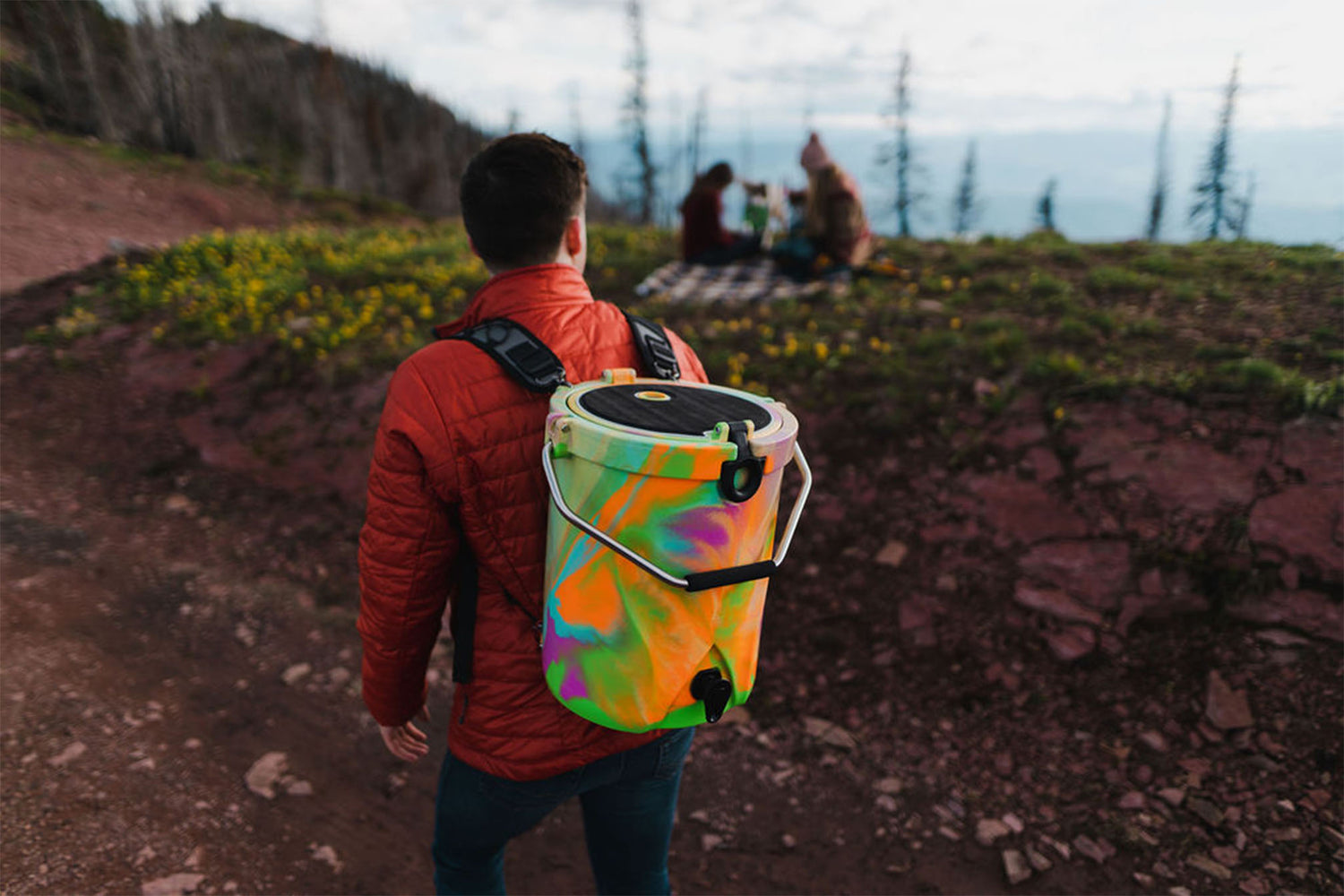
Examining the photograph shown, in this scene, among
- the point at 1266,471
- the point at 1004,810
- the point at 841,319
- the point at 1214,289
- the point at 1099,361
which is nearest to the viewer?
the point at 1004,810

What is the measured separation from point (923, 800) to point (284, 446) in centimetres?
593

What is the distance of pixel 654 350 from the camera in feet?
6.69

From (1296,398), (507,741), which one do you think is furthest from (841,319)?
(507,741)

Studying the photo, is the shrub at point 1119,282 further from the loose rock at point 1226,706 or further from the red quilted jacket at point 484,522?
the red quilted jacket at point 484,522

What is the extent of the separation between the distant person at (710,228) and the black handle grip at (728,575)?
29.6 ft

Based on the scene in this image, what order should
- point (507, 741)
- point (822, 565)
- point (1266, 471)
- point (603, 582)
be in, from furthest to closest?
1. point (822, 565)
2. point (1266, 471)
3. point (507, 741)
4. point (603, 582)

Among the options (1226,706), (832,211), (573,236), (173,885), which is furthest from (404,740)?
(832,211)

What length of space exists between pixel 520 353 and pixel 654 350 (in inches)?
15.7

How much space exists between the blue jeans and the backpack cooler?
1.53 feet

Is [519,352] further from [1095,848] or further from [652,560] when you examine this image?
[1095,848]

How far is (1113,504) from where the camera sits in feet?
14.8

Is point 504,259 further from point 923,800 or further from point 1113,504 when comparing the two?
point 1113,504

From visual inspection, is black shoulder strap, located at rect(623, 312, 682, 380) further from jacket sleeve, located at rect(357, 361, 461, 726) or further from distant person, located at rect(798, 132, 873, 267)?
distant person, located at rect(798, 132, 873, 267)

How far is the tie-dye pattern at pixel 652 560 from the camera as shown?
1462mm
